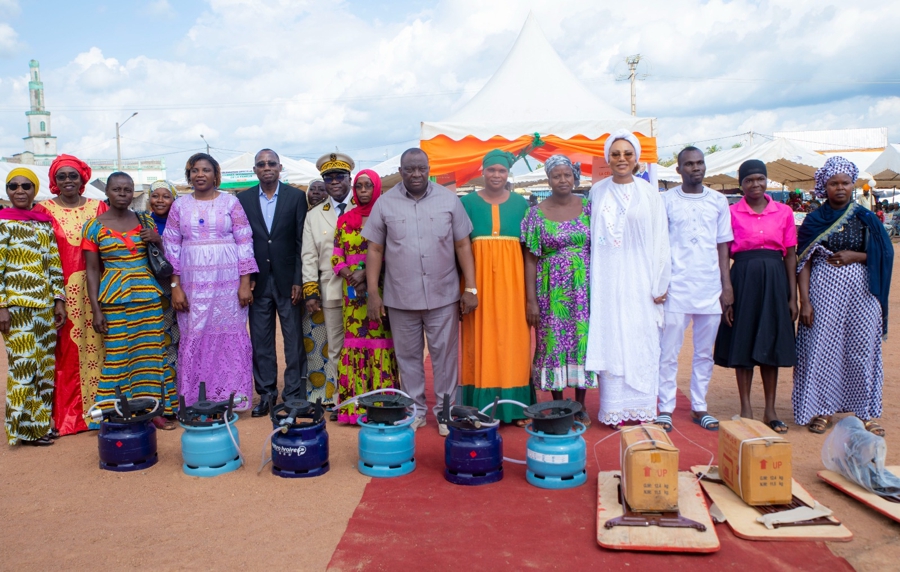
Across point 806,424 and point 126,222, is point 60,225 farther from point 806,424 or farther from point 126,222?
point 806,424

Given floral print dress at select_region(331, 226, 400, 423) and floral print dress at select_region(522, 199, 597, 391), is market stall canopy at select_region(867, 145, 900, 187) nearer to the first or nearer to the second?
floral print dress at select_region(522, 199, 597, 391)

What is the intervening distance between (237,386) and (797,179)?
19.8 meters

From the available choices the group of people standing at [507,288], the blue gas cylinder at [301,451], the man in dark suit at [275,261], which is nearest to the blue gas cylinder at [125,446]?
the group of people standing at [507,288]

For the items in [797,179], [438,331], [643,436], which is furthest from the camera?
[797,179]

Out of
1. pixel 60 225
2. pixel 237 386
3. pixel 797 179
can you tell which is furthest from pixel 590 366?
pixel 797 179

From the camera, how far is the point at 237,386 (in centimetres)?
577

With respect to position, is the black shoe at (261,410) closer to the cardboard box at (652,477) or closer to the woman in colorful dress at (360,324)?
the woman in colorful dress at (360,324)

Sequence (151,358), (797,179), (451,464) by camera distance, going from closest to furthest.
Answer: (451,464) → (151,358) → (797,179)

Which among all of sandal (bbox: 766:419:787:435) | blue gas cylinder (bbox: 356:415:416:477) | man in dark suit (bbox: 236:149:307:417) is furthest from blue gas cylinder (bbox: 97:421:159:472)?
sandal (bbox: 766:419:787:435)

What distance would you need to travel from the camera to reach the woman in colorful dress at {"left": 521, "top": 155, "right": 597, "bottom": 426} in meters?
5.12

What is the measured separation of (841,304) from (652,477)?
243 cm

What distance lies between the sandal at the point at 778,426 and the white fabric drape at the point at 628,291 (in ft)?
2.76

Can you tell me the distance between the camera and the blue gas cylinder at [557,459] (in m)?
4.08

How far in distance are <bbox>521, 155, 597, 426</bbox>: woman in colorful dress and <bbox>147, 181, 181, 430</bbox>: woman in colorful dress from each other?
2.90m
